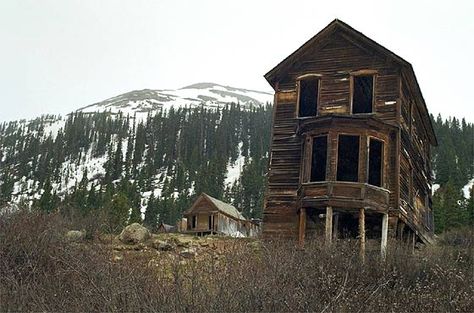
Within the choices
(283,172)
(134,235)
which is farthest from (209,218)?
(283,172)

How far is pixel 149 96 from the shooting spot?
181 meters

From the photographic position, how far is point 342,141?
21250 mm

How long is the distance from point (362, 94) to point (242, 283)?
15.0m

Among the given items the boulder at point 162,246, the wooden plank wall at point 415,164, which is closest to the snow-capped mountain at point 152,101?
the wooden plank wall at point 415,164

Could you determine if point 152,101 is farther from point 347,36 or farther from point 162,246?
point 162,246

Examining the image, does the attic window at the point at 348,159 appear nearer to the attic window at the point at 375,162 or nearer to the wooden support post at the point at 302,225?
the attic window at the point at 375,162

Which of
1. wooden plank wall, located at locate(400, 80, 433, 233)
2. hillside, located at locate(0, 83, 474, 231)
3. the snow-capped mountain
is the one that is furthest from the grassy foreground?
the snow-capped mountain

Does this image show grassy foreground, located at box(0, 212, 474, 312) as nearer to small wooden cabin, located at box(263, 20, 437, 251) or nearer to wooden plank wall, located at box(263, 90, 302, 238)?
small wooden cabin, located at box(263, 20, 437, 251)

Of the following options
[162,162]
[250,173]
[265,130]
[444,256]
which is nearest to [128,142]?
[162,162]

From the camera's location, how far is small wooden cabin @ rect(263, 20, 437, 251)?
1880 centimetres

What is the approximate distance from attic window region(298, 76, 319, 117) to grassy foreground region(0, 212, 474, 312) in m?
9.22

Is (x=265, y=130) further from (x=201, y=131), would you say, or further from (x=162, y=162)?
(x=162, y=162)

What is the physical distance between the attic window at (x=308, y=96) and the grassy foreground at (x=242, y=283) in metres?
9.22

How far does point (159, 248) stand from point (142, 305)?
11.8 meters
